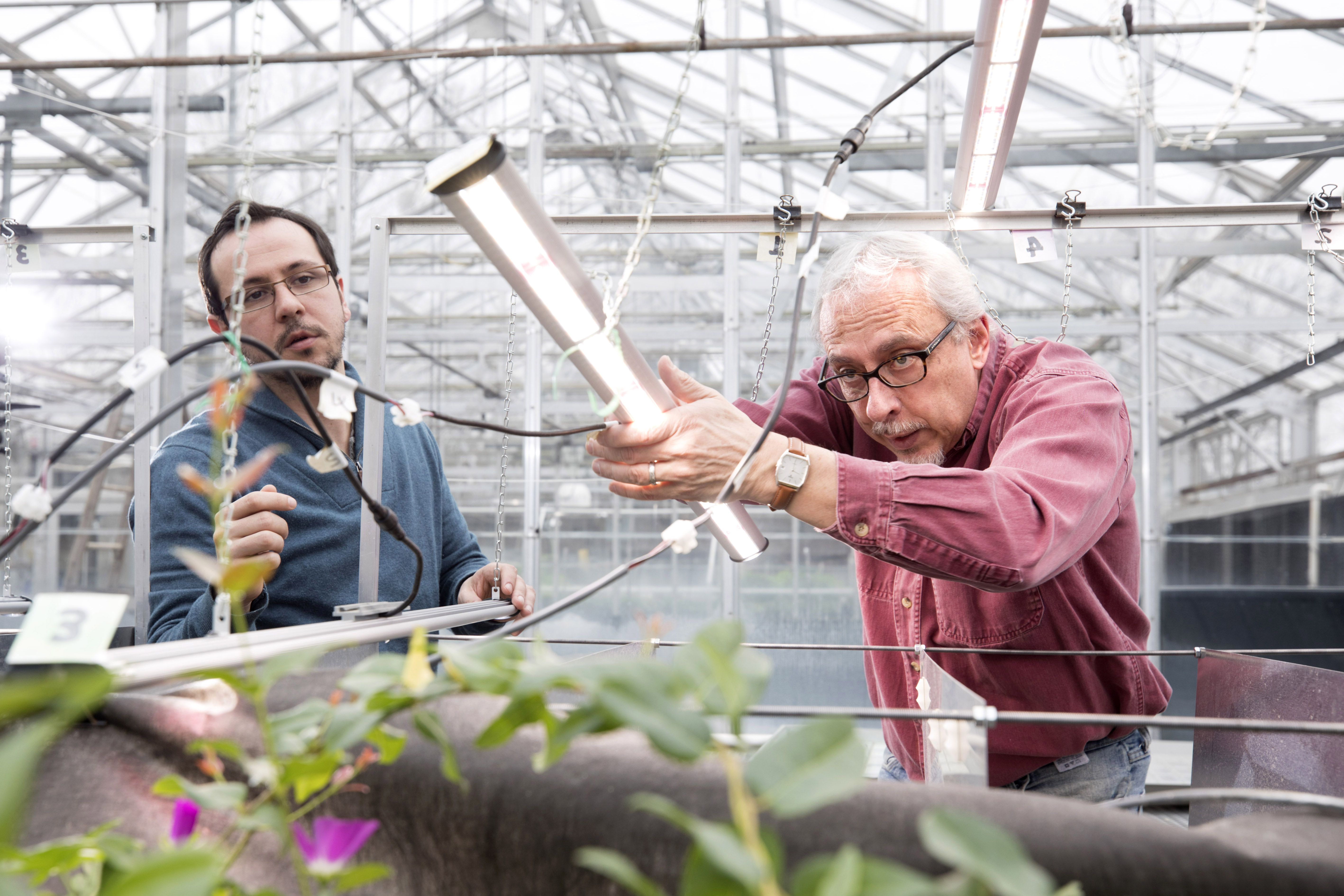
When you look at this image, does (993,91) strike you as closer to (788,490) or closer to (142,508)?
(788,490)

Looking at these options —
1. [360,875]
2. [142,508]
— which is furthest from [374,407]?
[360,875]

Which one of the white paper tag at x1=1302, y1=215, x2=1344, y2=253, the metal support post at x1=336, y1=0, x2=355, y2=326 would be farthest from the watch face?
the metal support post at x1=336, y1=0, x2=355, y2=326

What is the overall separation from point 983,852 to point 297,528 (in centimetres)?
129

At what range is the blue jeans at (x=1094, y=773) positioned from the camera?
1106mm

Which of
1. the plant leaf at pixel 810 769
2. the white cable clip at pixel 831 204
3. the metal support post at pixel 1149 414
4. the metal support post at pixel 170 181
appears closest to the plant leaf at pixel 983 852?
the plant leaf at pixel 810 769

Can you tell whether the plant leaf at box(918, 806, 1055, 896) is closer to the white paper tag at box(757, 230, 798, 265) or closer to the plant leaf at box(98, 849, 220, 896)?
the plant leaf at box(98, 849, 220, 896)

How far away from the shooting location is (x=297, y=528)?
1.35 metres

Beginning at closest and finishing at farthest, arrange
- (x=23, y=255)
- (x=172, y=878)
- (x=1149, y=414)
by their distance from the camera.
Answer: (x=172, y=878) → (x=23, y=255) → (x=1149, y=414)

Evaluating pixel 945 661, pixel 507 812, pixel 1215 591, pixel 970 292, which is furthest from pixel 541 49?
pixel 1215 591

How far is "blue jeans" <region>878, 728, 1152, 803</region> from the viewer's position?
1.11 metres

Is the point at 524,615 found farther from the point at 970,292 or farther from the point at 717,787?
the point at 717,787

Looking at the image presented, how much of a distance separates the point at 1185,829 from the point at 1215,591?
171 inches

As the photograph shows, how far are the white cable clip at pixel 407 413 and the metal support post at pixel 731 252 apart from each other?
11.6 feet

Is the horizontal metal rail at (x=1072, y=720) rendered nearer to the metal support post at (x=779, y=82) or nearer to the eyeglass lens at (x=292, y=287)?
the eyeglass lens at (x=292, y=287)
